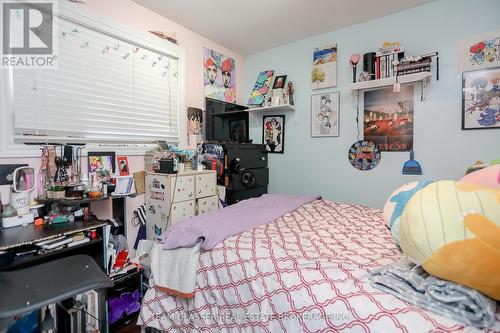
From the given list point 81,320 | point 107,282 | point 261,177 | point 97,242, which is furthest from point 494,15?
point 81,320

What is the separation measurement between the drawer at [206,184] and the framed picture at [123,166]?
0.59m

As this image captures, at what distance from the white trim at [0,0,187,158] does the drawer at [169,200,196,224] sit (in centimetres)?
63

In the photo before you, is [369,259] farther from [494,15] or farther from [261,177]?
[494,15]

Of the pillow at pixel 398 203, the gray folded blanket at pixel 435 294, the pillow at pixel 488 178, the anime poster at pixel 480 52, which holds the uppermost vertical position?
the anime poster at pixel 480 52

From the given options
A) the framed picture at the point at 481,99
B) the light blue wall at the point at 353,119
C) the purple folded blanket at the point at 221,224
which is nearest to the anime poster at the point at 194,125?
the light blue wall at the point at 353,119

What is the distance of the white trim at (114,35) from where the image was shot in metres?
1.54

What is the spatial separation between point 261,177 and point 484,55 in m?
2.28

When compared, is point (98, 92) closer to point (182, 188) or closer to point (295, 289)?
point (182, 188)

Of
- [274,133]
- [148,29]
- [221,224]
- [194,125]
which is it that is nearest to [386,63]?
[274,133]

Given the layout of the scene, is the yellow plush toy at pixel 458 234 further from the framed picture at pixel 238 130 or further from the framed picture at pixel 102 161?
the framed picture at pixel 238 130

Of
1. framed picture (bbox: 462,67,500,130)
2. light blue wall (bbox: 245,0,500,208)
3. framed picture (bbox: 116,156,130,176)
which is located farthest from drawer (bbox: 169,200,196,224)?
framed picture (bbox: 462,67,500,130)

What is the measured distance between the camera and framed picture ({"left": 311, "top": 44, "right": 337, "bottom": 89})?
108 inches

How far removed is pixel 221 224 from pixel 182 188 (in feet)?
2.39

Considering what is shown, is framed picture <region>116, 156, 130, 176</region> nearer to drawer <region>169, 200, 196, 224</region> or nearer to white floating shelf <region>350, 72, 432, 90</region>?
drawer <region>169, 200, 196, 224</region>
